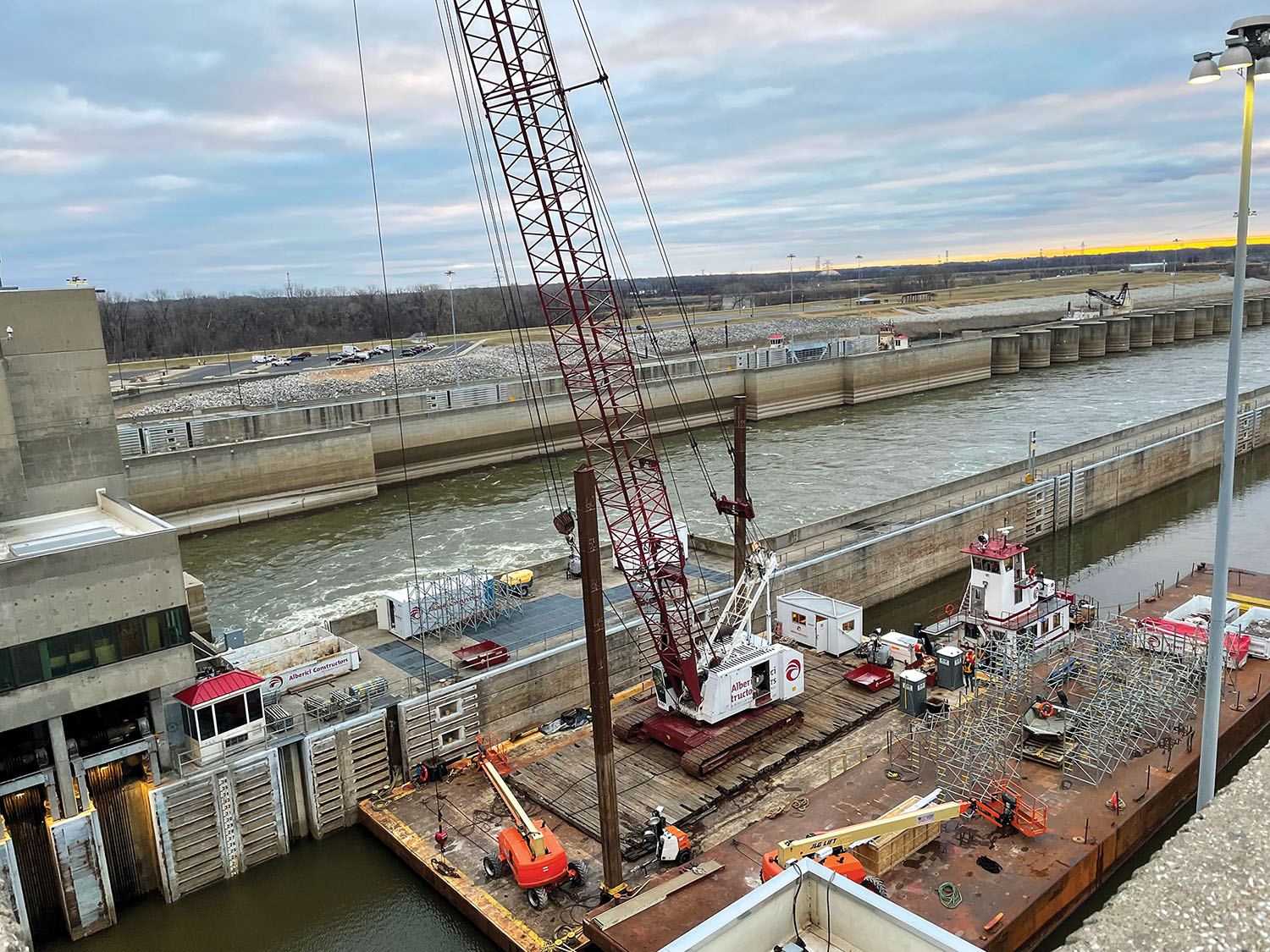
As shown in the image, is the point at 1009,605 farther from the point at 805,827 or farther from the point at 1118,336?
the point at 1118,336

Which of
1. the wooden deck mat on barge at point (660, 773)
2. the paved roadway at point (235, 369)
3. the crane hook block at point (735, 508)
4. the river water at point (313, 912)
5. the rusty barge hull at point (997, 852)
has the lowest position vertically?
the river water at point (313, 912)

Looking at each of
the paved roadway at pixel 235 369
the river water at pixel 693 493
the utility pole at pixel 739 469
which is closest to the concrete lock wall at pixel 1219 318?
the river water at pixel 693 493

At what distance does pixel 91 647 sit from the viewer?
17.6 metres

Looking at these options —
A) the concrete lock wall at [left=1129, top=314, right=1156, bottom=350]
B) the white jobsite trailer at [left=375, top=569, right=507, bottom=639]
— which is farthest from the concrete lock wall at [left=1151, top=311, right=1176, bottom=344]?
the white jobsite trailer at [left=375, top=569, right=507, bottom=639]

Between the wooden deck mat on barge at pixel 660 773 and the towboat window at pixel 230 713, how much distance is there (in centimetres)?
631

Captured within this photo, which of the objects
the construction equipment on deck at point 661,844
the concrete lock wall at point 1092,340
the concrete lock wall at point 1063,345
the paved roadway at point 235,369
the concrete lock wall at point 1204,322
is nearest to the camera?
the construction equipment on deck at point 661,844

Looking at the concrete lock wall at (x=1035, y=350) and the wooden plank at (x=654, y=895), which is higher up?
the concrete lock wall at (x=1035, y=350)

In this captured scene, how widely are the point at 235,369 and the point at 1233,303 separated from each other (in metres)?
99.6

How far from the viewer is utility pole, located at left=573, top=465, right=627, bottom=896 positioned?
15688 mm

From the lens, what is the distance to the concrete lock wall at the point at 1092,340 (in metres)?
105

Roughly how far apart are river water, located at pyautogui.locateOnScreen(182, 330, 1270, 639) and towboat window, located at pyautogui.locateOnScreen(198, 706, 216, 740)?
13.7 m

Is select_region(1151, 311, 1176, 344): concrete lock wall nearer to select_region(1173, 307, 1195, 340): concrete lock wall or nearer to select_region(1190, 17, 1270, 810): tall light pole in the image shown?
select_region(1173, 307, 1195, 340): concrete lock wall

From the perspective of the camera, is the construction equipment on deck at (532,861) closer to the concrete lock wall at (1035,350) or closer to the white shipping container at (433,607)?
the white shipping container at (433,607)

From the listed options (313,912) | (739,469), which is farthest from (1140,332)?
(313,912)
